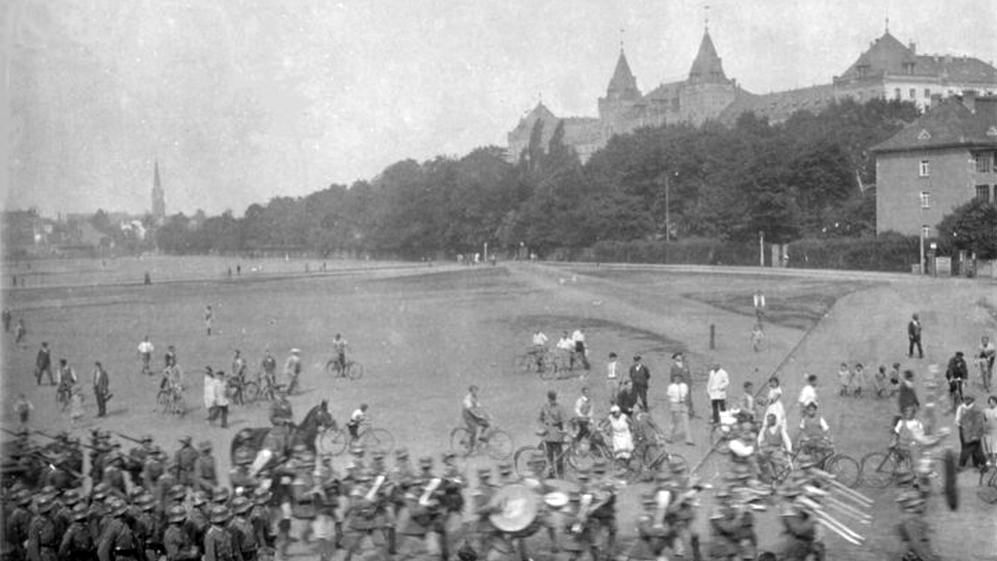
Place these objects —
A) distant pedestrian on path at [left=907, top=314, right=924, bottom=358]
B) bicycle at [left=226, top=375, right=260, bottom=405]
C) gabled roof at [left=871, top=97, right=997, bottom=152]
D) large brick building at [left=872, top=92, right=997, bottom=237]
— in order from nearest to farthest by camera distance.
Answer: bicycle at [left=226, top=375, right=260, bottom=405], distant pedestrian on path at [left=907, top=314, right=924, bottom=358], large brick building at [left=872, top=92, right=997, bottom=237], gabled roof at [left=871, top=97, right=997, bottom=152]

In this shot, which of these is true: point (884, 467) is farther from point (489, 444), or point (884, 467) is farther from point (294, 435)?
point (294, 435)

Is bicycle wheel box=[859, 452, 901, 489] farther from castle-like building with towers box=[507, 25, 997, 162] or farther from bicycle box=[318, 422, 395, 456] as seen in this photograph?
castle-like building with towers box=[507, 25, 997, 162]

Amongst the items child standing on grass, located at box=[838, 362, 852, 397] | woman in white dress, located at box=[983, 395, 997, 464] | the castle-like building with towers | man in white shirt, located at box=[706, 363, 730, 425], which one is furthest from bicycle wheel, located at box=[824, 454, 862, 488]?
the castle-like building with towers

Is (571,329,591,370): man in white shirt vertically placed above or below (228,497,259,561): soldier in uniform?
above

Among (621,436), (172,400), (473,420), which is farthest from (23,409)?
(621,436)

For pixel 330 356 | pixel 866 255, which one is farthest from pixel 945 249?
pixel 330 356

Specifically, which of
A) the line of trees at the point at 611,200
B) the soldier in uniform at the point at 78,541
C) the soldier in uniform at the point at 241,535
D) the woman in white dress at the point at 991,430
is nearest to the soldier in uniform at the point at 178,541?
the soldier in uniform at the point at 241,535

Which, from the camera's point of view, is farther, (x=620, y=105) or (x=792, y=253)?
(x=620, y=105)
